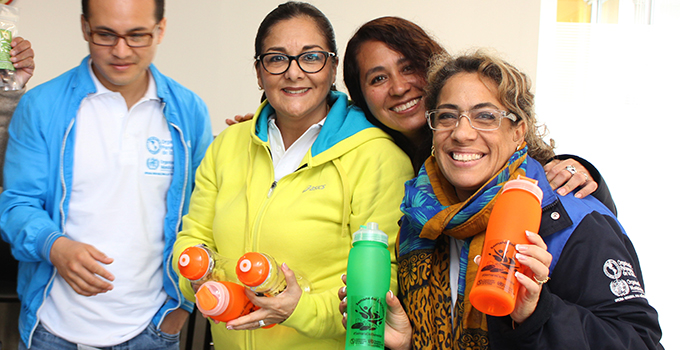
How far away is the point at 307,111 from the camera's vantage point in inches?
55.1

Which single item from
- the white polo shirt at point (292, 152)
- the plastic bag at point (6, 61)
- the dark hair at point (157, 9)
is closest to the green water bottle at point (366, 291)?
the white polo shirt at point (292, 152)

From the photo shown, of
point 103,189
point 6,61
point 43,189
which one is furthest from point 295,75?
point 6,61

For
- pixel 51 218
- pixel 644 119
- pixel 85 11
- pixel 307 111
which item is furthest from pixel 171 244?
pixel 644 119

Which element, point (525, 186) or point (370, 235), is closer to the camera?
point (525, 186)

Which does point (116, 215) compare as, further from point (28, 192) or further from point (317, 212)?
point (317, 212)

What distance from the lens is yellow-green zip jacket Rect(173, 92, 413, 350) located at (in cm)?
127

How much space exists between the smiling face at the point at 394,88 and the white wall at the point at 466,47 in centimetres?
183

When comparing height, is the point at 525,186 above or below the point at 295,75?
below

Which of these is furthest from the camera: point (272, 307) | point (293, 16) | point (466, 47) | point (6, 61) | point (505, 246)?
point (466, 47)

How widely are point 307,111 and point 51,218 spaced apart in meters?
0.86

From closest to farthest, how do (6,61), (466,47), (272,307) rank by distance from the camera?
(272,307) < (6,61) < (466,47)

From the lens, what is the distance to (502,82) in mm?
1146

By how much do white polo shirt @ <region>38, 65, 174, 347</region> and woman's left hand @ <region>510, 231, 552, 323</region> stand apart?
3.84ft

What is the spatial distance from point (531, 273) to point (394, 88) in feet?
2.43
